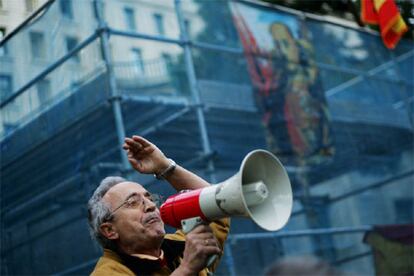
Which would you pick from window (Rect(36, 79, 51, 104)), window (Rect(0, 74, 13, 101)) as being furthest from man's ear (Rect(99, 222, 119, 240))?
window (Rect(0, 74, 13, 101))

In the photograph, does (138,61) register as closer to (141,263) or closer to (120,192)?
(120,192)

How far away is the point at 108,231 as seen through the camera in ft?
10.9


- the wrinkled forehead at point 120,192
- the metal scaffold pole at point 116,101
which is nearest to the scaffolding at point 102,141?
the metal scaffold pole at point 116,101

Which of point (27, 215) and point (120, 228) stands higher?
point (27, 215)

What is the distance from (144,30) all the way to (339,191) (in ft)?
7.27

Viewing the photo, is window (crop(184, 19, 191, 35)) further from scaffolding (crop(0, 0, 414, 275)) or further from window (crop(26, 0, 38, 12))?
window (crop(26, 0, 38, 12))

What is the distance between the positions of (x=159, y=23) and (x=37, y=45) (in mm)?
905

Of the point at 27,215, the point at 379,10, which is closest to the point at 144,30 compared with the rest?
the point at 27,215

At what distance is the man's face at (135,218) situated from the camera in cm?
326

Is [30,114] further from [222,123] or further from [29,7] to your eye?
[222,123]

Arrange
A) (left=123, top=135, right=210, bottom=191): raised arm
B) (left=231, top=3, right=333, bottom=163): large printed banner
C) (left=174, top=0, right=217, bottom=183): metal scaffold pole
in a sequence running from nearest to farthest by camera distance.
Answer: (left=123, top=135, right=210, bottom=191): raised arm, (left=174, top=0, right=217, bottom=183): metal scaffold pole, (left=231, top=3, right=333, bottom=163): large printed banner

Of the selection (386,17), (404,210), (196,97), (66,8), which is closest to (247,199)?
(196,97)

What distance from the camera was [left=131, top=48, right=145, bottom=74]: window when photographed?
5449 millimetres

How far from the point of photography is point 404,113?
810 centimetres
